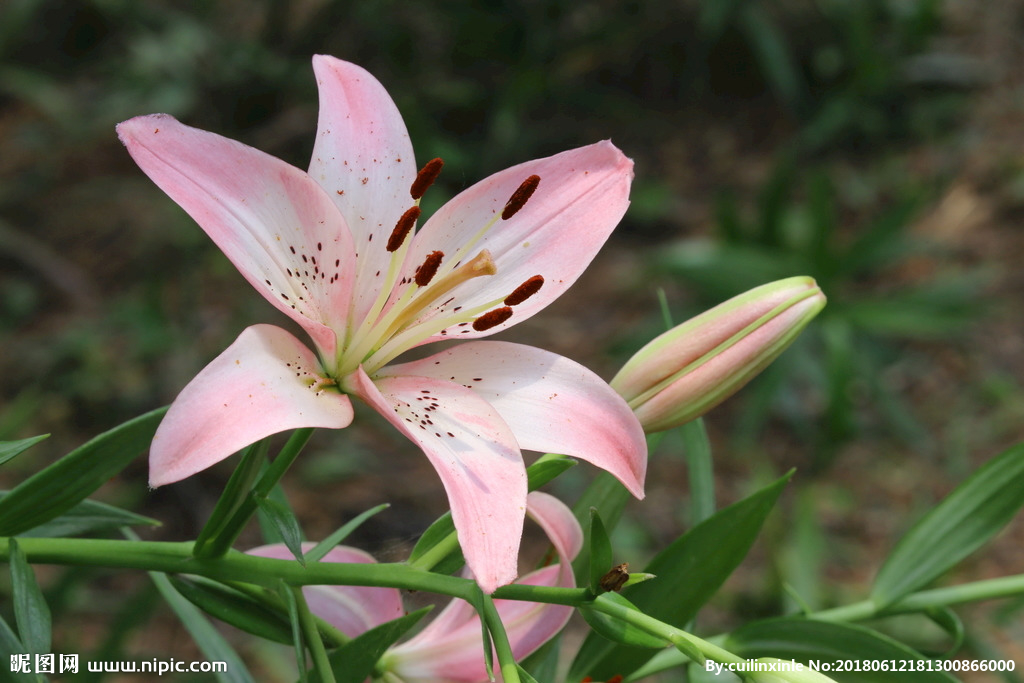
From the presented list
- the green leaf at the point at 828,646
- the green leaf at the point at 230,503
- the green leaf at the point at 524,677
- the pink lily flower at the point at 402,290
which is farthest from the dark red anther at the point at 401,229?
the green leaf at the point at 828,646

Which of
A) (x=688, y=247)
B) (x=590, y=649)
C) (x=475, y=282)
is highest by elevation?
(x=475, y=282)

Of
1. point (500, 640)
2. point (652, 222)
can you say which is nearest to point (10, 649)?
point (500, 640)

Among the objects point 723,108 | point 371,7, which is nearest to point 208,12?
point 371,7

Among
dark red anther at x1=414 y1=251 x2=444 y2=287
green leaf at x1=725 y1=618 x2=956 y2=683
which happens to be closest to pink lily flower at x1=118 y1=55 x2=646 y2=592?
dark red anther at x1=414 y1=251 x2=444 y2=287

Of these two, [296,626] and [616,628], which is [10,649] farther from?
[616,628]

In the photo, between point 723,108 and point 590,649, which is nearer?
point 590,649

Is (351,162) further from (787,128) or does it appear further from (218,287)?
(787,128)

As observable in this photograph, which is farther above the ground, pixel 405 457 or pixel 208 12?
pixel 208 12
